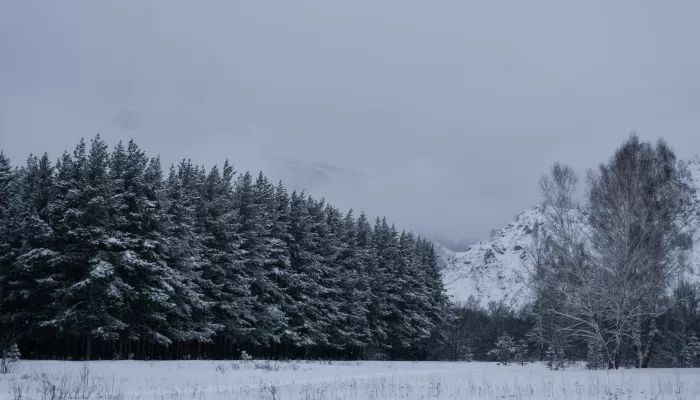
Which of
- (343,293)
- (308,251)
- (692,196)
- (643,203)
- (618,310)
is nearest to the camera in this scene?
(618,310)

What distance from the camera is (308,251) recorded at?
159 feet

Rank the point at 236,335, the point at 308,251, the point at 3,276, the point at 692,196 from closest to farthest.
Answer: the point at 692,196
the point at 3,276
the point at 236,335
the point at 308,251

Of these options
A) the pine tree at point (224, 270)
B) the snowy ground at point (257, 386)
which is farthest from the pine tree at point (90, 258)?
the pine tree at point (224, 270)

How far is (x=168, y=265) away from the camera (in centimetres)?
3438

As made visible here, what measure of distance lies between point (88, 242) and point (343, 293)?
88.2ft

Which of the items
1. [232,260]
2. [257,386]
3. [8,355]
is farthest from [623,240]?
[8,355]

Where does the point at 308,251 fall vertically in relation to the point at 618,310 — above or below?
above

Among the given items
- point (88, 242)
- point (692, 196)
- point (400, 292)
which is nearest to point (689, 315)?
point (400, 292)

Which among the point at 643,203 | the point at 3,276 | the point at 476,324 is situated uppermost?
the point at 643,203

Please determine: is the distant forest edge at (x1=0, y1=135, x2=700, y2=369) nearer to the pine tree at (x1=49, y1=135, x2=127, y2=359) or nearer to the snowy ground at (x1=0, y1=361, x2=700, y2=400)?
the pine tree at (x1=49, y1=135, x2=127, y2=359)

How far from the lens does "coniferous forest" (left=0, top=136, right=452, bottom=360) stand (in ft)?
98.6

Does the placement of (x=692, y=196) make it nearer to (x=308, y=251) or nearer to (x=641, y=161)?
(x=641, y=161)

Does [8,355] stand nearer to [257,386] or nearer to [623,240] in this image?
[257,386]

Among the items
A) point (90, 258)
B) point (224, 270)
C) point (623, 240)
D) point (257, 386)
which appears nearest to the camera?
point (257, 386)
